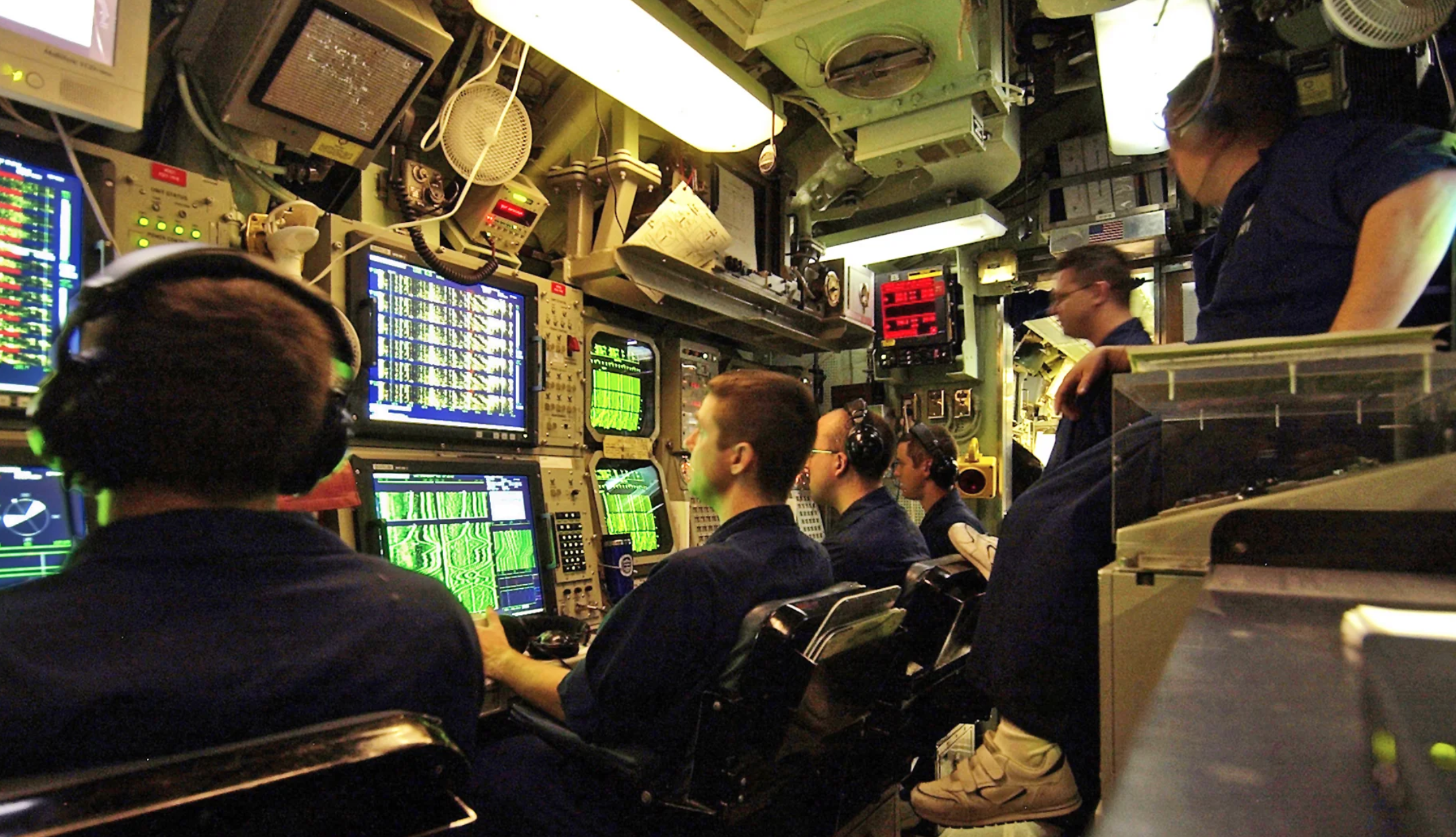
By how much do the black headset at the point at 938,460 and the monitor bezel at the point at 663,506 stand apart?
130 centimetres

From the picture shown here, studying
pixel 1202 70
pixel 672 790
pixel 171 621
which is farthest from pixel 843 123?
pixel 171 621

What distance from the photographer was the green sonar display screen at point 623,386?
3230 millimetres

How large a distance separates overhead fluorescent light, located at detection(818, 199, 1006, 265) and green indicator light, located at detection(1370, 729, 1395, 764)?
163 inches

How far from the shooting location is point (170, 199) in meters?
1.83

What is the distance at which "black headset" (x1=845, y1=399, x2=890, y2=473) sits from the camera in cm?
308

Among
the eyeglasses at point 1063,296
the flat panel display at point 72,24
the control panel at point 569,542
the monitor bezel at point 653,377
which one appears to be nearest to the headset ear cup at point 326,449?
the flat panel display at point 72,24

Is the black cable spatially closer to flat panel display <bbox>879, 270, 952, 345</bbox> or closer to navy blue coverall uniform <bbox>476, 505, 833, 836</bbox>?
navy blue coverall uniform <bbox>476, 505, 833, 836</bbox>

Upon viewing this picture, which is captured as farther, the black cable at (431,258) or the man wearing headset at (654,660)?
the black cable at (431,258)

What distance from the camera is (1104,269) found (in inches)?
98.2

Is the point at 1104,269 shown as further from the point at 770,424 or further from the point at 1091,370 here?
the point at 770,424

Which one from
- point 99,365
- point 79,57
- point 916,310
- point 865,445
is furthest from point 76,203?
point 916,310

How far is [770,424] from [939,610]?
94cm

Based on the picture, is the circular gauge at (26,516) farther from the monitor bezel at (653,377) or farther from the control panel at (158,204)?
the monitor bezel at (653,377)

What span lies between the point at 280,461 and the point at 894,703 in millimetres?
1638
